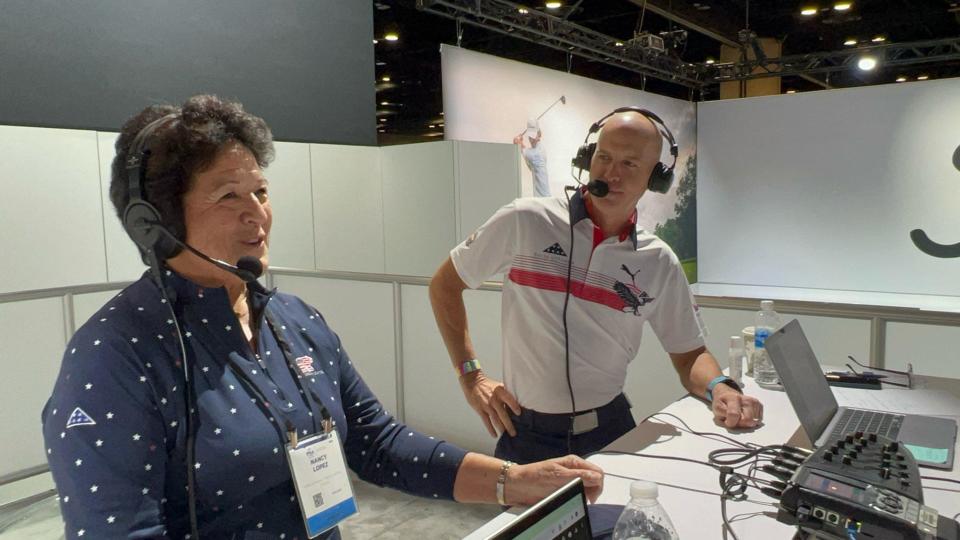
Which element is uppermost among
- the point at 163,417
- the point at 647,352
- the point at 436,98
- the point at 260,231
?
the point at 436,98

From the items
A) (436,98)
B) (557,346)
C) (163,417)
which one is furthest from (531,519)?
(436,98)

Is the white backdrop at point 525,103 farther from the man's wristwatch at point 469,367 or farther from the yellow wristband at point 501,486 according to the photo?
the yellow wristband at point 501,486

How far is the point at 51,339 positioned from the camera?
3508mm

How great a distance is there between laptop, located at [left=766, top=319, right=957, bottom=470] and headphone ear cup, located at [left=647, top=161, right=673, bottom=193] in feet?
1.80

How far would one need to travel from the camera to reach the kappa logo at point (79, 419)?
89 centimetres

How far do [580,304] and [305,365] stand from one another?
85cm

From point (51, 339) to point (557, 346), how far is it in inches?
117

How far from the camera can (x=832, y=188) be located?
6.73 meters

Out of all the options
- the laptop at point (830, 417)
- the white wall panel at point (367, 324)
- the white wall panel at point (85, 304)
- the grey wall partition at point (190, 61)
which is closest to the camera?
the grey wall partition at point (190, 61)

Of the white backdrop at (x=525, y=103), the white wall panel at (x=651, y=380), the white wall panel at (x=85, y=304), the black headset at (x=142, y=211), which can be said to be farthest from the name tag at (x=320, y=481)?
the white backdrop at (x=525, y=103)

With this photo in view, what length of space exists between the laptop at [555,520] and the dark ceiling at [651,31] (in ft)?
14.5

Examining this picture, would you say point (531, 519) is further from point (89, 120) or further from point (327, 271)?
point (327, 271)

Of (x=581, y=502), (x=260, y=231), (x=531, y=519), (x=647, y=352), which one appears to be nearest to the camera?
(x=531, y=519)

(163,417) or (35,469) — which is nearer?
(163,417)
